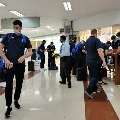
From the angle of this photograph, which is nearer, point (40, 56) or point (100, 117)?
point (100, 117)

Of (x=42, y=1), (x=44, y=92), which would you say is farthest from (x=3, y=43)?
(x=42, y=1)

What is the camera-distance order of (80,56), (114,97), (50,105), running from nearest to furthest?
1. (50,105)
2. (114,97)
3. (80,56)

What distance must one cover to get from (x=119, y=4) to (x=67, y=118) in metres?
7.82

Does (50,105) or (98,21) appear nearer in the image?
(50,105)

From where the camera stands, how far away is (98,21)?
527 inches

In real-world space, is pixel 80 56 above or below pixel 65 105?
above

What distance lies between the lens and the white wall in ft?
39.7

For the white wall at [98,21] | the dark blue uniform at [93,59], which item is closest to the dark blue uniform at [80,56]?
the dark blue uniform at [93,59]

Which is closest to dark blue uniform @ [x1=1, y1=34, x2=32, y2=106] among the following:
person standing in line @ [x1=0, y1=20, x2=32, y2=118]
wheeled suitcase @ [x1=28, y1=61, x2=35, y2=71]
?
person standing in line @ [x1=0, y1=20, x2=32, y2=118]

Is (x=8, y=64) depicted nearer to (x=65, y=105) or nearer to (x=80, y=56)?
(x=65, y=105)

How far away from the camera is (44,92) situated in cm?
603

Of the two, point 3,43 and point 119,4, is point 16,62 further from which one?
point 119,4

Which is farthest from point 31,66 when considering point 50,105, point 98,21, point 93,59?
point 50,105

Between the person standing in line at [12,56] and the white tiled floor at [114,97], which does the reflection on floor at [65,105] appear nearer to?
the white tiled floor at [114,97]
